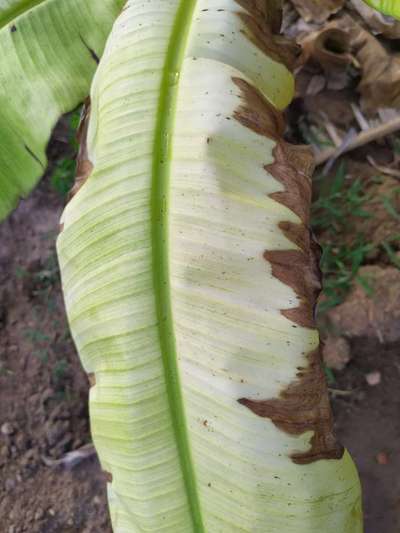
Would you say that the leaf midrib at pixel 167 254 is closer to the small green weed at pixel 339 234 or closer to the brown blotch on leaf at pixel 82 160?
the brown blotch on leaf at pixel 82 160

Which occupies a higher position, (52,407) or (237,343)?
(237,343)

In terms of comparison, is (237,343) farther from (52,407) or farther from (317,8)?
(317,8)

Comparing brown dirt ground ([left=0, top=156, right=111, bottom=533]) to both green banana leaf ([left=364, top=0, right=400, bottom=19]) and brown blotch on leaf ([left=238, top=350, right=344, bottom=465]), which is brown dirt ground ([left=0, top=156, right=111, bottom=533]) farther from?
green banana leaf ([left=364, top=0, right=400, bottom=19])

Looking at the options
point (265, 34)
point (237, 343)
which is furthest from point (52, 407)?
point (265, 34)

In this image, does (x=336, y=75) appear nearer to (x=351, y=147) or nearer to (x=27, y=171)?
(x=351, y=147)

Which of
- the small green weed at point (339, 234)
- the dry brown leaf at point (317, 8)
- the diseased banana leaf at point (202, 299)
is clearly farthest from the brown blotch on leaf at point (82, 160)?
the dry brown leaf at point (317, 8)
